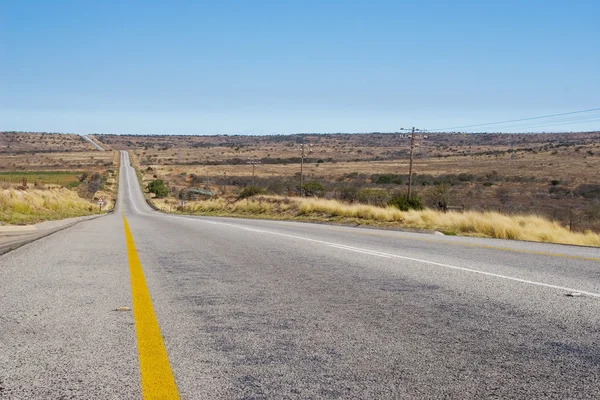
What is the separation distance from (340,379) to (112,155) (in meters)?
191

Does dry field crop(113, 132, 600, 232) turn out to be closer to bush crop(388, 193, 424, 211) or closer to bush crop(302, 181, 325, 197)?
bush crop(302, 181, 325, 197)

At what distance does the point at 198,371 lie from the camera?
166 inches

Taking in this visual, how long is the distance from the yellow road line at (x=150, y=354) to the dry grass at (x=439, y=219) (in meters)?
15.8

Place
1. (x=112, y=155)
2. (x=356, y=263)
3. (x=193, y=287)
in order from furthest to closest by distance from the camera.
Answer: (x=112, y=155)
(x=356, y=263)
(x=193, y=287)

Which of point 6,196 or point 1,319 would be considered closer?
point 1,319

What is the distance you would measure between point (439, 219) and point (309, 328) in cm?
2213

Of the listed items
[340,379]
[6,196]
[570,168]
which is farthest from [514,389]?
[570,168]

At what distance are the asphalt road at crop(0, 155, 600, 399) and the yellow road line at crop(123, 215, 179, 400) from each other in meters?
0.07

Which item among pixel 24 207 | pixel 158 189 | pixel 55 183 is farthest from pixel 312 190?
pixel 158 189

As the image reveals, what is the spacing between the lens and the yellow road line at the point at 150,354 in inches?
150

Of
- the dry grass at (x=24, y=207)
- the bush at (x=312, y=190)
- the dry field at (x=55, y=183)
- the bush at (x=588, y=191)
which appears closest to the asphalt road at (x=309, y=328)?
the dry grass at (x=24, y=207)

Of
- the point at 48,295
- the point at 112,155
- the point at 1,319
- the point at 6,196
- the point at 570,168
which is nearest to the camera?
the point at 1,319

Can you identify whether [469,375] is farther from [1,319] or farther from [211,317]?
[1,319]

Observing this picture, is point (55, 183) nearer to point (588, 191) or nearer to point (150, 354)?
point (588, 191)
